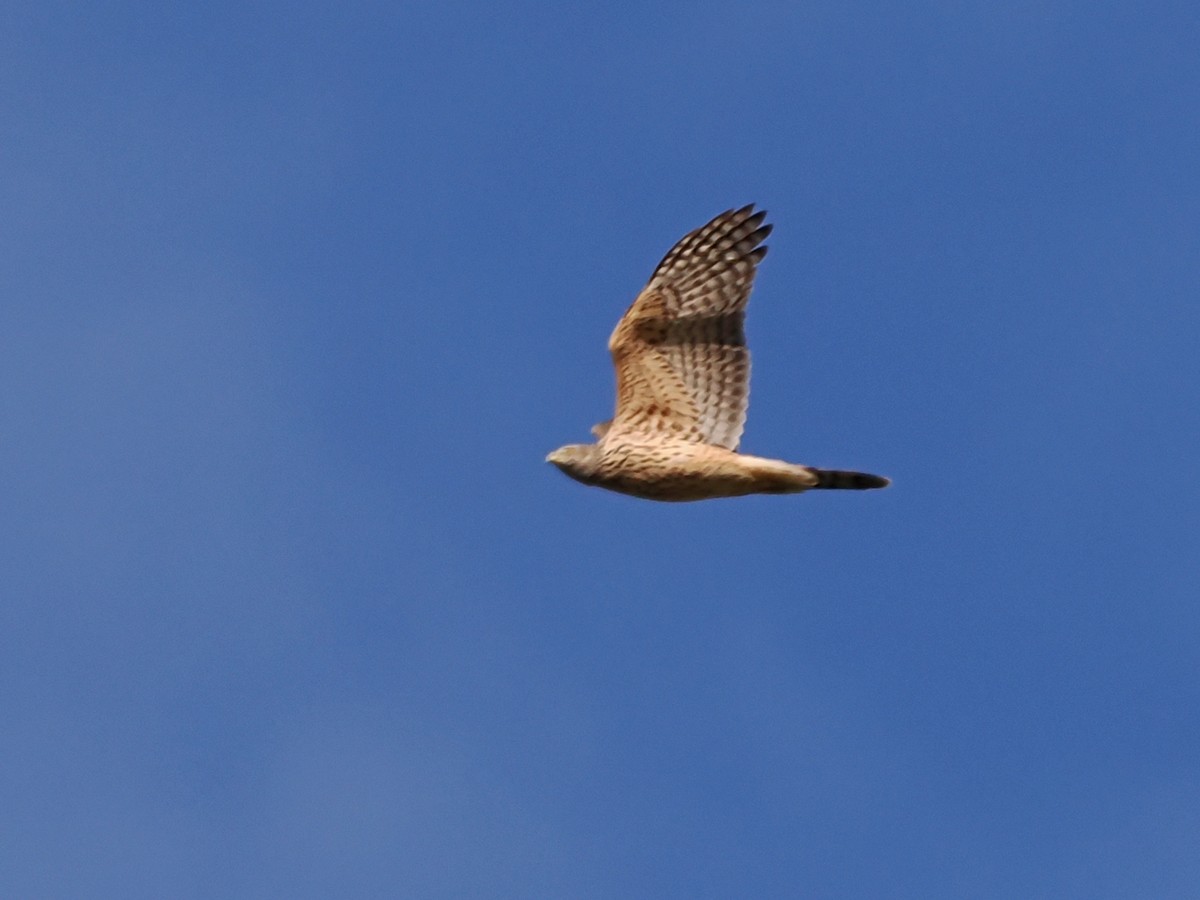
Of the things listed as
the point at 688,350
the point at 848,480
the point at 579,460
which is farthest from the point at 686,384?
the point at 848,480

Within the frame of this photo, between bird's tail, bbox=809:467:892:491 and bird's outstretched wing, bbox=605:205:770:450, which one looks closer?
bird's tail, bbox=809:467:892:491

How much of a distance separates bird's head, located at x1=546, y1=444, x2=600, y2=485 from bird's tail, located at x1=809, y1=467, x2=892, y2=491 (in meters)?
1.71

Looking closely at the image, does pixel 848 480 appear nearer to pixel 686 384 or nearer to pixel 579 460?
pixel 686 384

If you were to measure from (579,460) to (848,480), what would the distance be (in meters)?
2.07

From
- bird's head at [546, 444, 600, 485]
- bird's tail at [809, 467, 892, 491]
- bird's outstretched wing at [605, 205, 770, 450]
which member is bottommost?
bird's tail at [809, 467, 892, 491]

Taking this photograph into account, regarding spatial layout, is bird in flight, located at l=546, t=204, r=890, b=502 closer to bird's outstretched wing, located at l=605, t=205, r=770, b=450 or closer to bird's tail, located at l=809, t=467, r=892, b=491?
bird's outstretched wing, located at l=605, t=205, r=770, b=450

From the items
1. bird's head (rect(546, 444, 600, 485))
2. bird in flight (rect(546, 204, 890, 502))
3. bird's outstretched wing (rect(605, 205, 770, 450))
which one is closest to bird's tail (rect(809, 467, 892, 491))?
bird in flight (rect(546, 204, 890, 502))

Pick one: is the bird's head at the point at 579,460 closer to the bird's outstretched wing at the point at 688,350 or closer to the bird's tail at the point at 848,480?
the bird's outstretched wing at the point at 688,350

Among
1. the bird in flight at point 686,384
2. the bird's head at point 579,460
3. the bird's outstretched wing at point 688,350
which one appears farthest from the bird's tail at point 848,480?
the bird's head at point 579,460

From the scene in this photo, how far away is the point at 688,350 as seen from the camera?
1370 centimetres

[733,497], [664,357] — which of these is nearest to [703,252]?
[664,357]

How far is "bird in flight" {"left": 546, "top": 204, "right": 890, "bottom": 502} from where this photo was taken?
1315 centimetres

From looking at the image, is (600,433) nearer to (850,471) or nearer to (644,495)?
(644,495)

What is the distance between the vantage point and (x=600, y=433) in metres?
13.6
